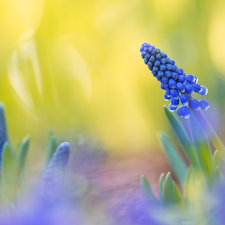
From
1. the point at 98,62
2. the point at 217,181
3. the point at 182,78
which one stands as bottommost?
the point at 217,181

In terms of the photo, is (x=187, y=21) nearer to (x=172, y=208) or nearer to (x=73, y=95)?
(x=73, y=95)

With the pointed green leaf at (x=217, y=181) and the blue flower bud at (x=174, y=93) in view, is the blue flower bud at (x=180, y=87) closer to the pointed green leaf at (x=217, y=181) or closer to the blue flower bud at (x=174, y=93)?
the blue flower bud at (x=174, y=93)

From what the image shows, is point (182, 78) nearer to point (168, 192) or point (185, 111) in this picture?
point (185, 111)

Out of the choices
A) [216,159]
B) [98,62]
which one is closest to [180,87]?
[216,159]

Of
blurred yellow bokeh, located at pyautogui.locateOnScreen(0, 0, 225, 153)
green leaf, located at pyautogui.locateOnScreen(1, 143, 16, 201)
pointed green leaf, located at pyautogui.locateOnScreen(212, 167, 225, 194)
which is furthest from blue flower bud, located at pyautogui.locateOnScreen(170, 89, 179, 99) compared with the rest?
blurred yellow bokeh, located at pyautogui.locateOnScreen(0, 0, 225, 153)

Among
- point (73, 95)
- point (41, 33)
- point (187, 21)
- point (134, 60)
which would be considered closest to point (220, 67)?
point (187, 21)

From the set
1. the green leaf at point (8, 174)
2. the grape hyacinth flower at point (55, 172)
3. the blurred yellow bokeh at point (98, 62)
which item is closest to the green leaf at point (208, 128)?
the grape hyacinth flower at point (55, 172)

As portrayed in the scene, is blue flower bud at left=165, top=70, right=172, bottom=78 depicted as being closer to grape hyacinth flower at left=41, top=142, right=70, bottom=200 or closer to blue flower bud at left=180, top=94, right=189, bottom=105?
blue flower bud at left=180, top=94, right=189, bottom=105
